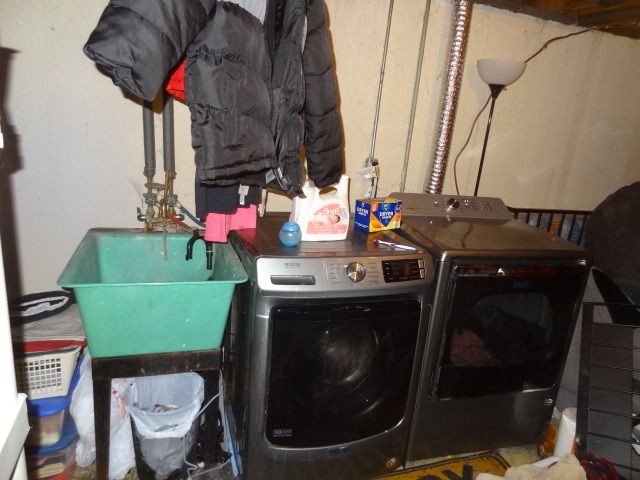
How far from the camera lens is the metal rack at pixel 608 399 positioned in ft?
4.44

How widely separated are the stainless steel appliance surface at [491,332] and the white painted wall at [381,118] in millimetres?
658

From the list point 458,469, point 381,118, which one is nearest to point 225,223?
point 381,118

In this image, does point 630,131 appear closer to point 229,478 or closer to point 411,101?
point 411,101

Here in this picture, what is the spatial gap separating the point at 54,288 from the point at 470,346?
1663mm

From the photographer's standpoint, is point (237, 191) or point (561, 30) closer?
point (237, 191)

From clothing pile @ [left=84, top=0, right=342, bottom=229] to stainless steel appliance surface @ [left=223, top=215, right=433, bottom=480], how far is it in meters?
0.26

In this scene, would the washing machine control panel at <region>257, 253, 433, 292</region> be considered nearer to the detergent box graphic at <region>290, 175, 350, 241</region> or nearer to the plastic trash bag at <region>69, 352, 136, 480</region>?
the detergent box graphic at <region>290, 175, 350, 241</region>

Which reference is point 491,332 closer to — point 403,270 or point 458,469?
point 403,270

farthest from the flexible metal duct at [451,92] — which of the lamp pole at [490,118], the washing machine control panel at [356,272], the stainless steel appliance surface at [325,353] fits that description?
the washing machine control panel at [356,272]

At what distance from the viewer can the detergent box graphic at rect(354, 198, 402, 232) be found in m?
1.55

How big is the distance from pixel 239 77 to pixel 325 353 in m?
0.87

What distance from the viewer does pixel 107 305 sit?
3.61 feet

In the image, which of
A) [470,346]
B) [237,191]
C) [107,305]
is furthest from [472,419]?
[107,305]

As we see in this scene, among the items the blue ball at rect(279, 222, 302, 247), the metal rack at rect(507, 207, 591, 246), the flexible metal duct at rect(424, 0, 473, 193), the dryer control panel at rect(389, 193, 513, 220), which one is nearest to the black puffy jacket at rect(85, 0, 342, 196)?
the blue ball at rect(279, 222, 302, 247)
